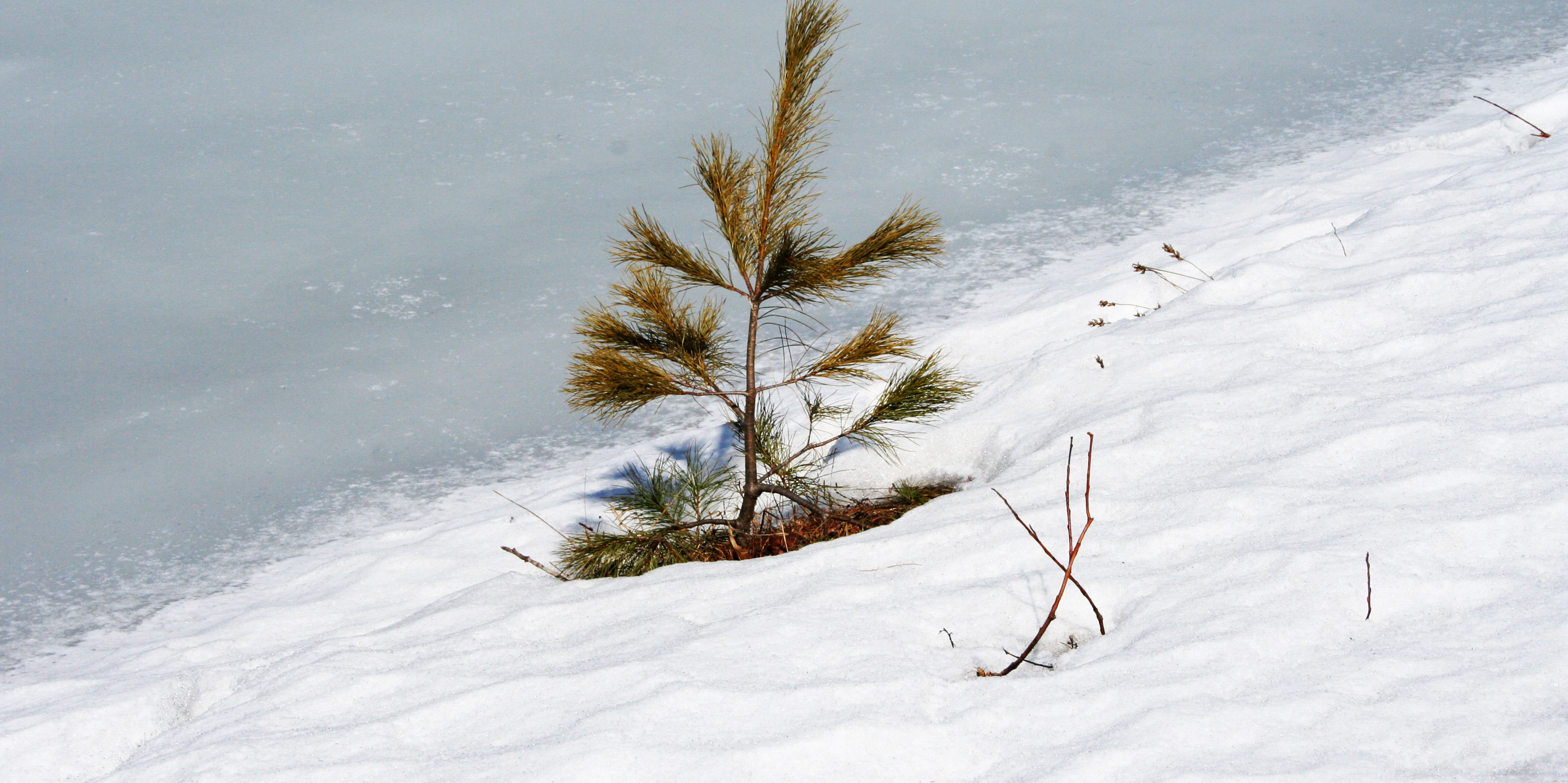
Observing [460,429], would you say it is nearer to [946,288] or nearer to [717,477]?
[717,477]

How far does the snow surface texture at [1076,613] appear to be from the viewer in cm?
205

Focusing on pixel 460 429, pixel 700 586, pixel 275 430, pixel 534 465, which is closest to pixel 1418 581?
pixel 700 586

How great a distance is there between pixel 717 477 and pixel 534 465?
42.4 inches

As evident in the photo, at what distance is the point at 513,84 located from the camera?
8.45m

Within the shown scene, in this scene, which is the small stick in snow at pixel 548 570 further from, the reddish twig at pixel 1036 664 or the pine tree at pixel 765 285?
the reddish twig at pixel 1036 664

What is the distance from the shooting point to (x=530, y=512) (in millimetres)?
3703

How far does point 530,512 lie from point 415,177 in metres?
4.03

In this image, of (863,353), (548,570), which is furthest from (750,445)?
(548,570)

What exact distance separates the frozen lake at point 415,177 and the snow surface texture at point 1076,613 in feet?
2.21

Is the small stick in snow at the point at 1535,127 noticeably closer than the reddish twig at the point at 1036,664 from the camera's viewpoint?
No

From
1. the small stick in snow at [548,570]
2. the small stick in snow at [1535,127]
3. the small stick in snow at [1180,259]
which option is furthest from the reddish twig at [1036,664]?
the small stick in snow at [1535,127]

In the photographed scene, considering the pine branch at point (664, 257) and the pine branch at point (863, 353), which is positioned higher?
the pine branch at point (664, 257)

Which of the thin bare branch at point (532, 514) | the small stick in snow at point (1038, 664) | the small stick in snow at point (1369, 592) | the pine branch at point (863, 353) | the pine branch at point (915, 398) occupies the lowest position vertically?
the thin bare branch at point (532, 514)

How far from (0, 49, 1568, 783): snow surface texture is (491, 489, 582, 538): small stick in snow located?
54 mm
